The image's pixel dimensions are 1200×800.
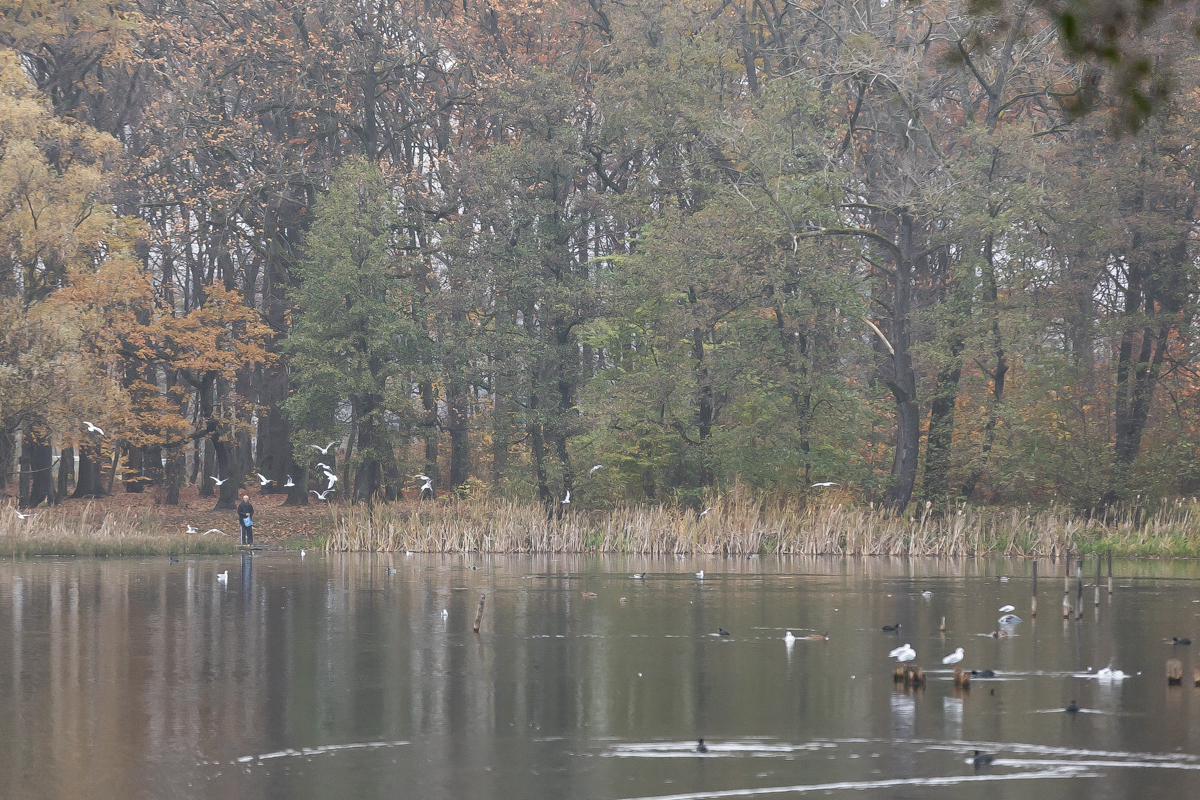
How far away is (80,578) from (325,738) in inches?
666

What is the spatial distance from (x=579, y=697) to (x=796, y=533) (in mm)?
22379

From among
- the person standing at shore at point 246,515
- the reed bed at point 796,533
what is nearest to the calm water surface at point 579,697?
the reed bed at point 796,533

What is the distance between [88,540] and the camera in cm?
3259

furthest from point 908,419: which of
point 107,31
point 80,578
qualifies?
point 107,31

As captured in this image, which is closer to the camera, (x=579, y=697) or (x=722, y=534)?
(x=579, y=697)

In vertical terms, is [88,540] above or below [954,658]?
above

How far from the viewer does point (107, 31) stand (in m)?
43.7

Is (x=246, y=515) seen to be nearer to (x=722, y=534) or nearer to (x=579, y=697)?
(x=722, y=534)

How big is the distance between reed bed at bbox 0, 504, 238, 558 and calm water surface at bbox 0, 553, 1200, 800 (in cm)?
1099

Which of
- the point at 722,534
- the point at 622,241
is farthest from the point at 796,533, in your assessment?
the point at 622,241

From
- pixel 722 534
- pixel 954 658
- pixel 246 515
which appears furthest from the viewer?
pixel 246 515

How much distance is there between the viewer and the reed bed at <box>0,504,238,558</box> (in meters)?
32.1

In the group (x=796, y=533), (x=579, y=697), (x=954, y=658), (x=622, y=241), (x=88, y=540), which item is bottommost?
(x=579, y=697)

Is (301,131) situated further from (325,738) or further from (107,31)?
(325,738)
